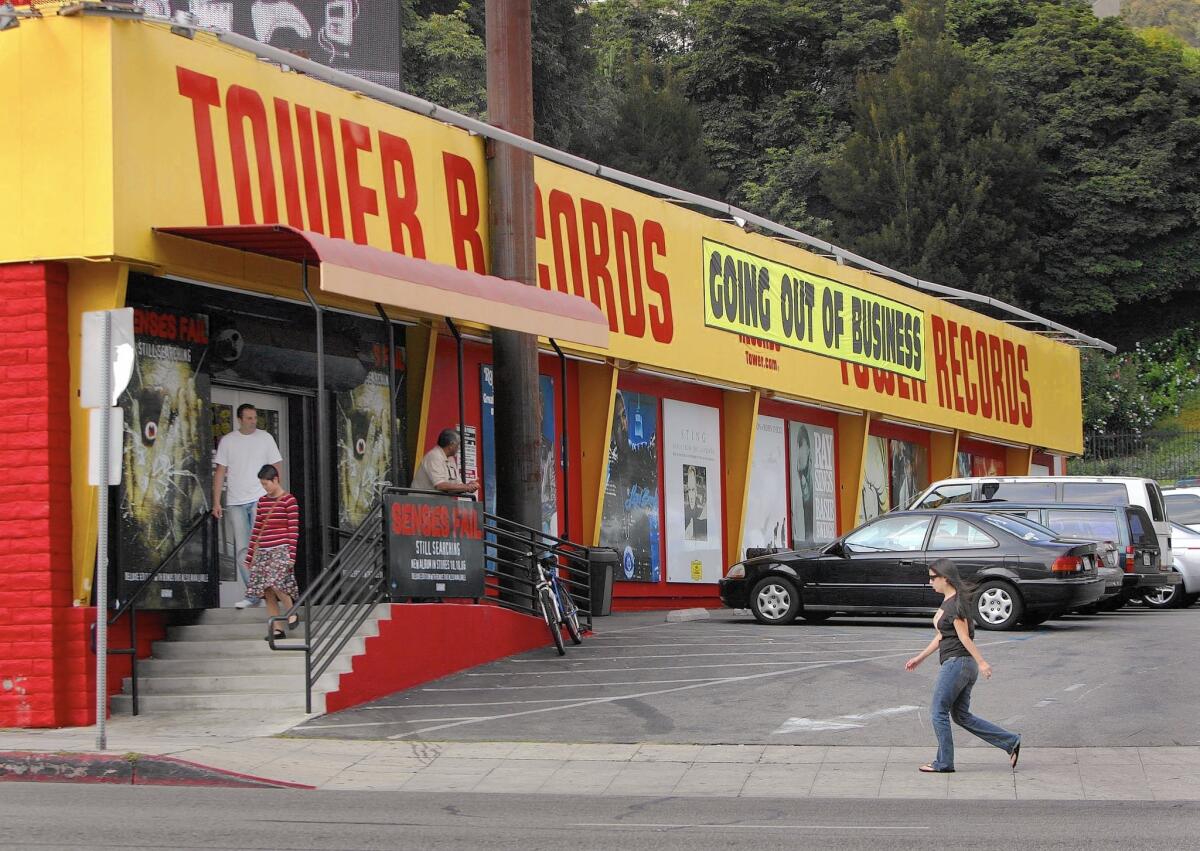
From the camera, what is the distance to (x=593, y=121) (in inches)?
2029

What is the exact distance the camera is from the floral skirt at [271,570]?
50.5 feet

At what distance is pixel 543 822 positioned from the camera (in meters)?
9.97

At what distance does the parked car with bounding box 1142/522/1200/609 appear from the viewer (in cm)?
2664

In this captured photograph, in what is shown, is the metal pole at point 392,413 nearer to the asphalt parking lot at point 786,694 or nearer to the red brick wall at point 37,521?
the asphalt parking lot at point 786,694

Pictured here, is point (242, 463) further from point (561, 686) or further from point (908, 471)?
point (908, 471)

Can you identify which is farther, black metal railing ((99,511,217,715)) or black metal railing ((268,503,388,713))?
black metal railing ((99,511,217,715))

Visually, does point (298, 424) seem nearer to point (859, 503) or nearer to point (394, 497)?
point (394, 497)

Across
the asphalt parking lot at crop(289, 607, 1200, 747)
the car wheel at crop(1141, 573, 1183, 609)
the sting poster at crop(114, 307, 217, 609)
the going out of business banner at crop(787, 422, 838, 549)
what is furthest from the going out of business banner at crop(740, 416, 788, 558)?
the sting poster at crop(114, 307, 217, 609)

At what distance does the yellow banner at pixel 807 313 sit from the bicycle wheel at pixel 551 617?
27.2ft

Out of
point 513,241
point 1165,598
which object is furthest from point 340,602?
point 1165,598

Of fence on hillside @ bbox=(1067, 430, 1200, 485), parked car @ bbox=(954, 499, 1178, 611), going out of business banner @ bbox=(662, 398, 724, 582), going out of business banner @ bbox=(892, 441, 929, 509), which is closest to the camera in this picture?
parked car @ bbox=(954, 499, 1178, 611)

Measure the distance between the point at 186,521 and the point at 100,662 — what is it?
298cm

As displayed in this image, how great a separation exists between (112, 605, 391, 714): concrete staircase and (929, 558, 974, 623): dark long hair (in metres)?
5.34

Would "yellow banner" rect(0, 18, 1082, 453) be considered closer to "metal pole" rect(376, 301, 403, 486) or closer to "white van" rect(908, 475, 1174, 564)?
"metal pole" rect(376, 301, 403, 486)
